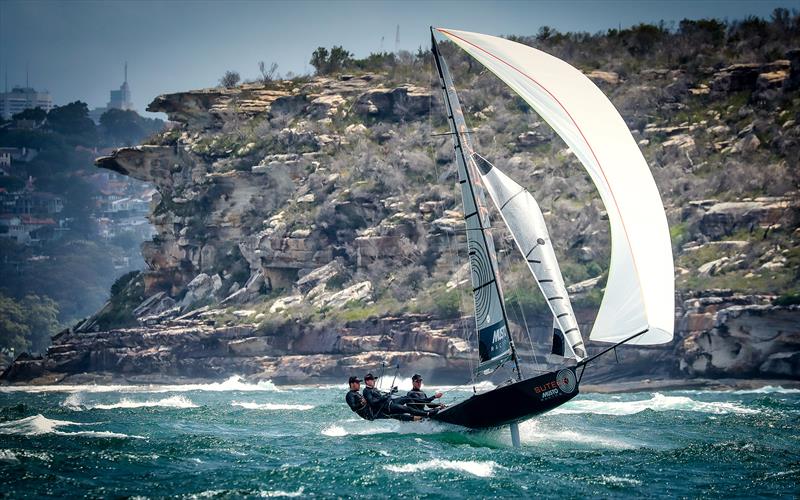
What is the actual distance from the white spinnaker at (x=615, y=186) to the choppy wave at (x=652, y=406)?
13.3 meters

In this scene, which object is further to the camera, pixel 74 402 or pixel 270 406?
pixel 74 402

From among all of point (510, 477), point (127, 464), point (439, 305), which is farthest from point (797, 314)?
point (127, 464)

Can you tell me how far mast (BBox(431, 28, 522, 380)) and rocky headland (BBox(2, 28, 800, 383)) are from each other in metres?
24.1

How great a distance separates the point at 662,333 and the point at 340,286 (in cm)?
5077

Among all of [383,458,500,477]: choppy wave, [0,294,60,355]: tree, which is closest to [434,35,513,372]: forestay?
[383,458,500,477]: choppy wave

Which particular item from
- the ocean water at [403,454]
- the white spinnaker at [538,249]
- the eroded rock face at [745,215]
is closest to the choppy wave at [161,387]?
the ocean water at [403,454]

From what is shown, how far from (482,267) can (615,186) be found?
4796 mm

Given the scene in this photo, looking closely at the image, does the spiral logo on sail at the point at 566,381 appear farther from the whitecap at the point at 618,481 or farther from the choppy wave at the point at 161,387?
the choppy wave at the point at 161,387

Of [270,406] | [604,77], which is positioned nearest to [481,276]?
[270,406]

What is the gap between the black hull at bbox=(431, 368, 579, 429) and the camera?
31391 millimetres

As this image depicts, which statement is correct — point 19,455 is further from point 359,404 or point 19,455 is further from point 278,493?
point 359,404

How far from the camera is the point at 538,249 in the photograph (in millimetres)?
32375

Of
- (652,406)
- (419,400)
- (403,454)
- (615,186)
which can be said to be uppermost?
(615,186)

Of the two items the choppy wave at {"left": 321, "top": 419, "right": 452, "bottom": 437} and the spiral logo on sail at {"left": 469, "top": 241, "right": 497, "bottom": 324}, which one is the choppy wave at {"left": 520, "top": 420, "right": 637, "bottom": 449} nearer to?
the choppy wave at {"left": 321, "top": 419, "right": 452, "bottom": 437}
